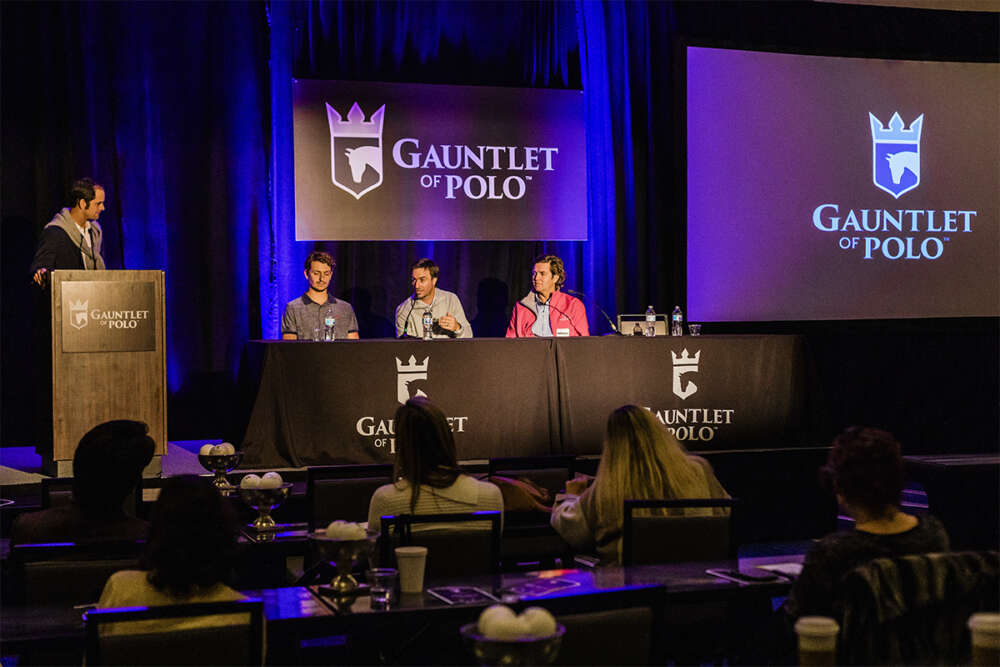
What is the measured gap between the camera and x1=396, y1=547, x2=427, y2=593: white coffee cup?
289cm

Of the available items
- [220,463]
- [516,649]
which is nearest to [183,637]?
A: [516,649]

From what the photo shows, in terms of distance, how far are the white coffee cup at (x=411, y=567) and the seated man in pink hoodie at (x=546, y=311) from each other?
4387mm

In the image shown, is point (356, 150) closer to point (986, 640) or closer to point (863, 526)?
point (863, 526)

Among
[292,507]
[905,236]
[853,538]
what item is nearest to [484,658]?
[853,538]

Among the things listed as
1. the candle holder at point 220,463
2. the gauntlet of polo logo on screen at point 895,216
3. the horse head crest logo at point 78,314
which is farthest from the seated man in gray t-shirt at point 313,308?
the gauntlet of polo logo on screen at point 895,216

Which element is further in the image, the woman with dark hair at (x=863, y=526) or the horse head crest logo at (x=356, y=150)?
the horse head crest logo at (x=356, y=150)

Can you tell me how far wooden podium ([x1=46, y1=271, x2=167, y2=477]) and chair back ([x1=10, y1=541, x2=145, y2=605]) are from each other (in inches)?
105

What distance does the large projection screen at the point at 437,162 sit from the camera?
307 inches

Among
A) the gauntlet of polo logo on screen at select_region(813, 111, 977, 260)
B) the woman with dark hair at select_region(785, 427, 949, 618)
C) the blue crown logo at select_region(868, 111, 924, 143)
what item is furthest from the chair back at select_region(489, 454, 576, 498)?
the blue crown logo at select_region(868, 111, 924, 143)

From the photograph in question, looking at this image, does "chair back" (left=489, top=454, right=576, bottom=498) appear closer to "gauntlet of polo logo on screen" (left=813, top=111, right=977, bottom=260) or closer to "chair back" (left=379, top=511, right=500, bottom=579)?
"chair back" (left=379, top=511, right=500, bottom=579)

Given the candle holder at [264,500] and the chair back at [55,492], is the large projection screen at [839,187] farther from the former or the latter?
the chair back at [55,492]

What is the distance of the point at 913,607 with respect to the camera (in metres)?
2.35

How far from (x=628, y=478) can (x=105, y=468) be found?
1489mm

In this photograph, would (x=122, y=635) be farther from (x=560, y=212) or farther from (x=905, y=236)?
(x=905, y=236)
